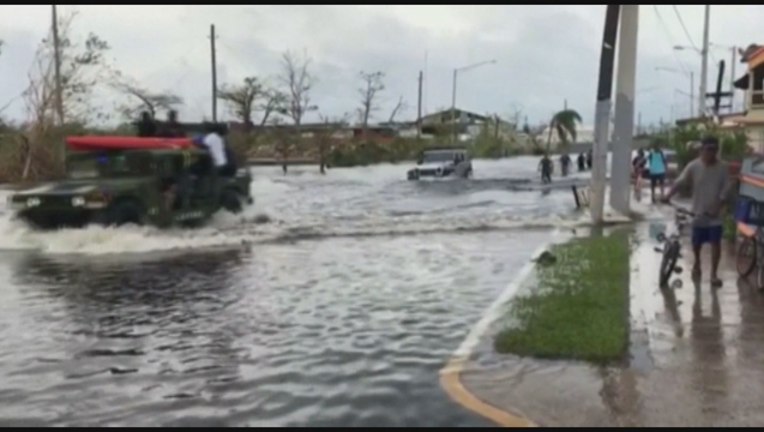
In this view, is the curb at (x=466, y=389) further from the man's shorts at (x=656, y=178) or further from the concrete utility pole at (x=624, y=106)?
the man's shorts at (x=656, y=178)

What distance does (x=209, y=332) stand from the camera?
9141mm

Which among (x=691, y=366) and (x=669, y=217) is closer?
(x=691, y=366)

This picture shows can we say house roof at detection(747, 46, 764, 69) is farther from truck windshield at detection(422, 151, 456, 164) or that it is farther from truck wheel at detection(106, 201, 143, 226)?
truck wheel at detection(106, 201, 143, 226)

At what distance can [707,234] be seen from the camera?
10727 mm

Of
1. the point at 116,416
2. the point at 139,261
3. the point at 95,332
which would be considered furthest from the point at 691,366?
the point at 139,261

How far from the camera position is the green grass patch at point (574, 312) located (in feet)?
25.2

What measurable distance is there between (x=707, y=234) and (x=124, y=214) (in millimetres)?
10978

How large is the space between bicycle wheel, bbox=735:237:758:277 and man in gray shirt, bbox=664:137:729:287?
0.63 m

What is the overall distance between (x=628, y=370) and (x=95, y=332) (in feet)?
17.3

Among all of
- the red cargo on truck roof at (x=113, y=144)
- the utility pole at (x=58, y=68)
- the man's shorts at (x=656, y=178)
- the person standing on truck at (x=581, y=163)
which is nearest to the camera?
the red cargo on truck roof at (x=113, y=144)

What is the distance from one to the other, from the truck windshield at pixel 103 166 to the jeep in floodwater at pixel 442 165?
2596 centimetres

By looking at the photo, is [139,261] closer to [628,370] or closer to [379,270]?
[379,270]

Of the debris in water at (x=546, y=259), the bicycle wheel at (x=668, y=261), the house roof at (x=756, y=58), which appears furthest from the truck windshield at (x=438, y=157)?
the bicycle wheel at (x=668, y=261)

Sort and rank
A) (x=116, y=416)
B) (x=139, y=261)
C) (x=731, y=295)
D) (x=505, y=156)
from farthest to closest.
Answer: (x=505, y=156) → (x=139, y=261) → (x=731, y=295) → (x=116, y=416)
